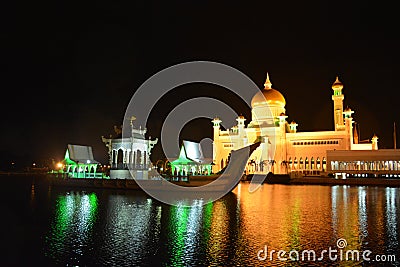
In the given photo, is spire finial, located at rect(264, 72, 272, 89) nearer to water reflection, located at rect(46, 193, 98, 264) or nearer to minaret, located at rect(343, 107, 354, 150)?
minaret, located at rect(343, 107, 354, 150)

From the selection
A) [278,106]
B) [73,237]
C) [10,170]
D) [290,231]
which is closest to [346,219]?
[290,231]

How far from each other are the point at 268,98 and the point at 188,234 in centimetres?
5700

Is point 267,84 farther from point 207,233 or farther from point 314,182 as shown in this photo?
point 207,233

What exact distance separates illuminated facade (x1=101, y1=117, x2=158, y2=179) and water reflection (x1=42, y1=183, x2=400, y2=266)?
17.4 metres

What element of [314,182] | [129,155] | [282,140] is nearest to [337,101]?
[282,140]

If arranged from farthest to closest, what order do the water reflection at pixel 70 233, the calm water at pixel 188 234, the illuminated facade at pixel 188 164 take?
the illuminated facade at pixel 188 164 → the water reflection at pixel 70 233 → the calm water at pixel 188 234

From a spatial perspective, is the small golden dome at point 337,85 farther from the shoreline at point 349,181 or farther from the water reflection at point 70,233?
the water reflection at point 70,233

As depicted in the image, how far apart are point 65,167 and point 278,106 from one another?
38389 millimetres

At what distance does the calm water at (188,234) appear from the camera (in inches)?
393

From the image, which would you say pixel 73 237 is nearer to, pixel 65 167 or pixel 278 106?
pixel 65 167

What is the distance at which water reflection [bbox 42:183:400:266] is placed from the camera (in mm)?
10125

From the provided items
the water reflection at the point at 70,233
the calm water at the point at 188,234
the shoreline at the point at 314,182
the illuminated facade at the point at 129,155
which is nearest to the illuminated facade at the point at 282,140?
the shoreline at the point at 314,182

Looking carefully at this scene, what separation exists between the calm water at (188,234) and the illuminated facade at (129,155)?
1741cm

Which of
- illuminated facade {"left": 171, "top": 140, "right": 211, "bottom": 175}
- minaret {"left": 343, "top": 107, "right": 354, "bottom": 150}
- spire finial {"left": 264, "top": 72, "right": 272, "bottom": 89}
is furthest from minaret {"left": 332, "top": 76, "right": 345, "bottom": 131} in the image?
illuminated facade {"left": 171, "top": 140, "right": 211, "bottom": 175}
